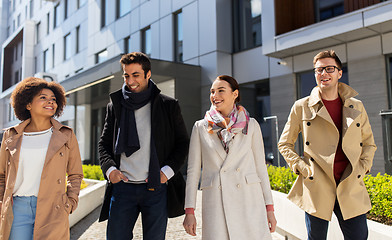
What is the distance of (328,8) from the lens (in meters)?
11.2

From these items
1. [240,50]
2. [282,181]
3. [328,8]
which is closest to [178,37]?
[240,50]

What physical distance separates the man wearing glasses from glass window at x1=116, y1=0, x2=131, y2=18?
17504mm

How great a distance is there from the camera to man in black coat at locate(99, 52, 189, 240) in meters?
2.84

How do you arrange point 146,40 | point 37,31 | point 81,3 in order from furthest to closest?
point 37,31 < point 81,3 < point 146,40

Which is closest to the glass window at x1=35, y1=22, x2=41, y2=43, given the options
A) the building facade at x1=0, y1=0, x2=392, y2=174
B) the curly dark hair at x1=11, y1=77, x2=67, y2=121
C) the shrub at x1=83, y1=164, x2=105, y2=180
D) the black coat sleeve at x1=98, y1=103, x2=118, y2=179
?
the building facade at x1=0, y1=0, x2=392, y2=174

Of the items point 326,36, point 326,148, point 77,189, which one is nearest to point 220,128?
point 326,148

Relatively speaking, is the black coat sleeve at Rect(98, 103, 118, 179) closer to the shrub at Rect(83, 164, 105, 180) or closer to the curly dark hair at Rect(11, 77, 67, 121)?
the curly dark hair at Rect(11, 77, 67, 121)

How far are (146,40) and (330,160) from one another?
52.3 feet

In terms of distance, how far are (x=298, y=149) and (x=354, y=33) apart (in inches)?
149

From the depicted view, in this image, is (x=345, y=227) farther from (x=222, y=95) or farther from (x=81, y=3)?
(x=81, y=3)

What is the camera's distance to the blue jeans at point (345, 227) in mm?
2939

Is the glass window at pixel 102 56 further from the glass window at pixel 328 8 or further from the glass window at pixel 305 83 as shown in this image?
the glass window at pixel 328 8

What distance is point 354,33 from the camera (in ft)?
31.3

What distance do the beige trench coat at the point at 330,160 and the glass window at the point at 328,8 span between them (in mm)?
8909
